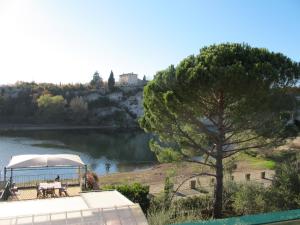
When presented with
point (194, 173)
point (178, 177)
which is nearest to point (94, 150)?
point (178, 177)

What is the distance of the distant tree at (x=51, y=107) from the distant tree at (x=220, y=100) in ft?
281

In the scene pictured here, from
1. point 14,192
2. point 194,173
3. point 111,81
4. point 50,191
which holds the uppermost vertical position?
point 111,81

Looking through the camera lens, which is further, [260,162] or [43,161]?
[260,162]

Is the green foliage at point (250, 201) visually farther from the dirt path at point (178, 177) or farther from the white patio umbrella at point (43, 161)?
the dirt path at point (178, 177)

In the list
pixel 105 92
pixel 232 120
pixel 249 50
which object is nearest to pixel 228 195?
pixel 232 120

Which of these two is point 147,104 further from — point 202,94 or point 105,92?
point 105,92

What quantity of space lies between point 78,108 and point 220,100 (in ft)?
297

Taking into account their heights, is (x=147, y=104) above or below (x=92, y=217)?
above

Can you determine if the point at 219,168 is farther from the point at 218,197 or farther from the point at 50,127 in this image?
the point at 50,127

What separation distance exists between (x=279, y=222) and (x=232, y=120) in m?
10.9

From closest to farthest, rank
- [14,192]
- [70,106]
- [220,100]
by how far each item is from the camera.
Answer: [14,192]
[220,100]
[70,106]

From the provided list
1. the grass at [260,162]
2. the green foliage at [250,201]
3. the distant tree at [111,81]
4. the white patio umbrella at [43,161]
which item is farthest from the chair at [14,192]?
the distant tree at [111,81]

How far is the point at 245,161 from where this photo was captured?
1683 inches

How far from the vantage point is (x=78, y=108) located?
346ft
